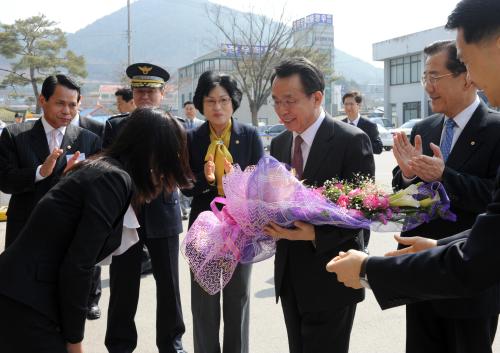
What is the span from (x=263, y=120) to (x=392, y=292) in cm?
5518

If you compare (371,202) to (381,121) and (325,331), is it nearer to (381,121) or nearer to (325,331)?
(325,331)

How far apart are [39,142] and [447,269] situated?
3.18 m

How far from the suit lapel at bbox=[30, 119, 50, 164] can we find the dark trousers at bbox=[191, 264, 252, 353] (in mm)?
1553

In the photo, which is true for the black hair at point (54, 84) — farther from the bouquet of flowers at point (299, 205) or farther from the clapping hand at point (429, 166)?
the clapping hand at point (429, 166)

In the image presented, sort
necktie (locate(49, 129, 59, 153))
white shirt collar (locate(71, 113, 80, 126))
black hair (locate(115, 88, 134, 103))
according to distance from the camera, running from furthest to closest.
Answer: black hair (locate(115, 88, 134, 103)) → white shirt collar (locate(71, 113, 80, 126)) → necktie (locate(49, 129, 59, 153))

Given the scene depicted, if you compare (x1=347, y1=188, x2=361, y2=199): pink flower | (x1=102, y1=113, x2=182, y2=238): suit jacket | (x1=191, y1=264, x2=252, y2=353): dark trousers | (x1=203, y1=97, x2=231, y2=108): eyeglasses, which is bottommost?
(x1=191, y1=264, x2=252, y2=353): dark trousers

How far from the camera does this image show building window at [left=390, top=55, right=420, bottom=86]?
130 feet

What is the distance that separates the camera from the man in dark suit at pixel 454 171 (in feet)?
7.45

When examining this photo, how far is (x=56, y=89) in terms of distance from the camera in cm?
385

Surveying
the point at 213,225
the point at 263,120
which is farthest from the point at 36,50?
the point at 213,225

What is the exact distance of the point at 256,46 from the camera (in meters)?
23.9

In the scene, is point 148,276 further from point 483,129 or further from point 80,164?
point 483,129

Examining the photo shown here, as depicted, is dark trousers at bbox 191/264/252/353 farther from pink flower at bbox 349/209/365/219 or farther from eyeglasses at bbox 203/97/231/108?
pink flower at bbox 349/209/365/219

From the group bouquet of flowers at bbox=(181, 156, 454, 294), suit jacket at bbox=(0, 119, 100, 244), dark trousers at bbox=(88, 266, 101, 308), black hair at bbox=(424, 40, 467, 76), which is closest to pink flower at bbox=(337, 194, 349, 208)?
bouquet of flowers at bbox=(181, 156, 454, 294)
